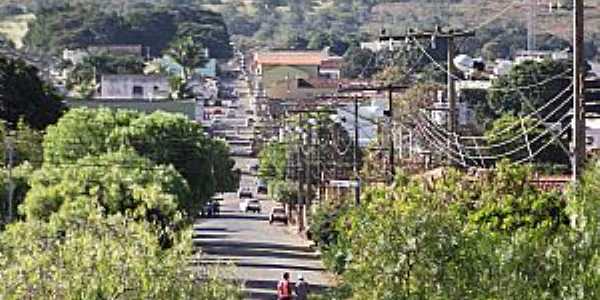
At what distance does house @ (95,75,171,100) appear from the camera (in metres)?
133

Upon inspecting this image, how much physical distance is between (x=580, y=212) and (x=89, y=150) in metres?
A: 42.2

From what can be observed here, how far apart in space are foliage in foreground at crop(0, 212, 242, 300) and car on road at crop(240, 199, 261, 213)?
7147 centimetres

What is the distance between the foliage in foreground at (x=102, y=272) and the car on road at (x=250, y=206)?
234 feet

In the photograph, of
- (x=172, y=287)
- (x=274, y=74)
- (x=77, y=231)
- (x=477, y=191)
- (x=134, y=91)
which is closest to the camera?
(x=172, y=287)

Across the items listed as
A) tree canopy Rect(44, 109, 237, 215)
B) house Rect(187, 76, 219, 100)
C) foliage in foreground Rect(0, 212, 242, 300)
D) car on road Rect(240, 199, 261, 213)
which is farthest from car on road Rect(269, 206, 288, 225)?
house Rect(187, 76, 219, 100)

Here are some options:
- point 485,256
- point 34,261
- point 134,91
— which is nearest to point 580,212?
point 485,256

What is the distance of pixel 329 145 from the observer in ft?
252

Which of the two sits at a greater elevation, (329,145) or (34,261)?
(34,261)

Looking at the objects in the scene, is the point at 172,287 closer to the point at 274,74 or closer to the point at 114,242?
the point at 114,242

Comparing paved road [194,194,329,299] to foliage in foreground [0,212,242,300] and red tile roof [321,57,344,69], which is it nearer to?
foliage in foreground [0,212,242,300]

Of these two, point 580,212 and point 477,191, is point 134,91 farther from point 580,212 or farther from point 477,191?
point 580,212

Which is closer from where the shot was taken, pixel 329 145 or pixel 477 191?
pixel 477 191

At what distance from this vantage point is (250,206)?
9512cm

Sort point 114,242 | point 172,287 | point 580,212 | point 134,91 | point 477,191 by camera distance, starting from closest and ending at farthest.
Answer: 1. point 580,212
2. point 172,287
3. point 114,242
4. point 477,191
5. point 134,91
